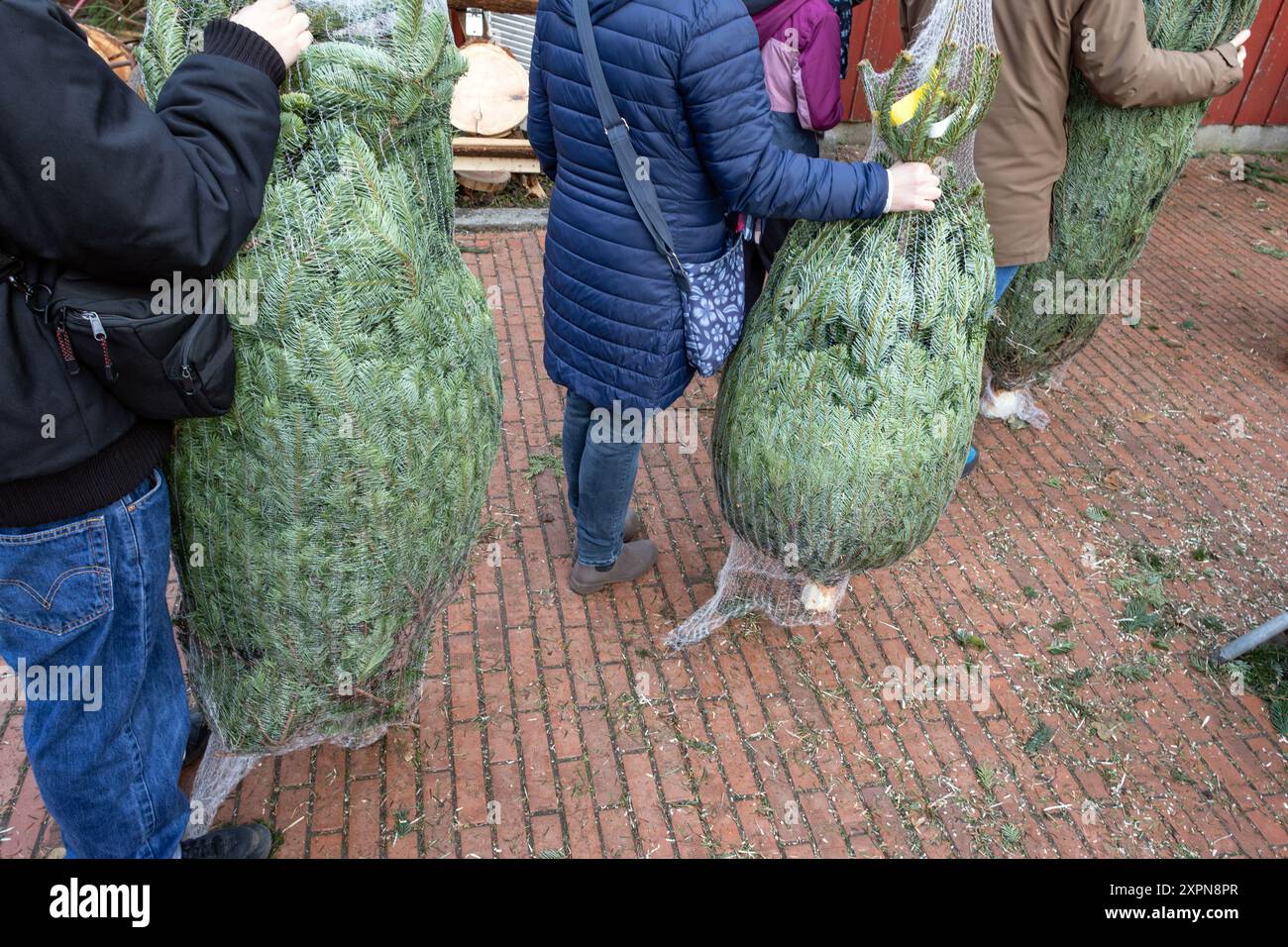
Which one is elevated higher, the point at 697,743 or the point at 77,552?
the point at 77,552

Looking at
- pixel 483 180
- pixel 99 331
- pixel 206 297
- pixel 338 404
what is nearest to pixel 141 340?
pixel 99 331

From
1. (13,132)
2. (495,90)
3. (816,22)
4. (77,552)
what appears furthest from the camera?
(495,90)

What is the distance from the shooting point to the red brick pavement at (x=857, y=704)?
2.77 m

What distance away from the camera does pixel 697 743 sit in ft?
9.84

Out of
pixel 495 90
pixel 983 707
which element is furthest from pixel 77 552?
pixel 495 90

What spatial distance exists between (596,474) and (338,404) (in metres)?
1.36

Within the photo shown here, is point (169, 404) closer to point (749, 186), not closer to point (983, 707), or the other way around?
point (749, 186)

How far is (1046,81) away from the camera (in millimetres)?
3205

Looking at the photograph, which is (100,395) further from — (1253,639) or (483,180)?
(483,180)

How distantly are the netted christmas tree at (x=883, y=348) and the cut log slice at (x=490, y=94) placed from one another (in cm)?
376

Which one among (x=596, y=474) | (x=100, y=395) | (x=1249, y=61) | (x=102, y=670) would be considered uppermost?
(x=100, y=395)

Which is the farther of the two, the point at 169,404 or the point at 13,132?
the point at 169,404

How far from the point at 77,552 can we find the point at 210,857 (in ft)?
3.61

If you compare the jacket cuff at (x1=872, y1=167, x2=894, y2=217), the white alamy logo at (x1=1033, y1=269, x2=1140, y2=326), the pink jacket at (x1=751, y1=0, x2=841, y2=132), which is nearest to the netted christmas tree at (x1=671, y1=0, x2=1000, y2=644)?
the jacket cuff at (x1=872, y1=167, x2=894, y2=217)
